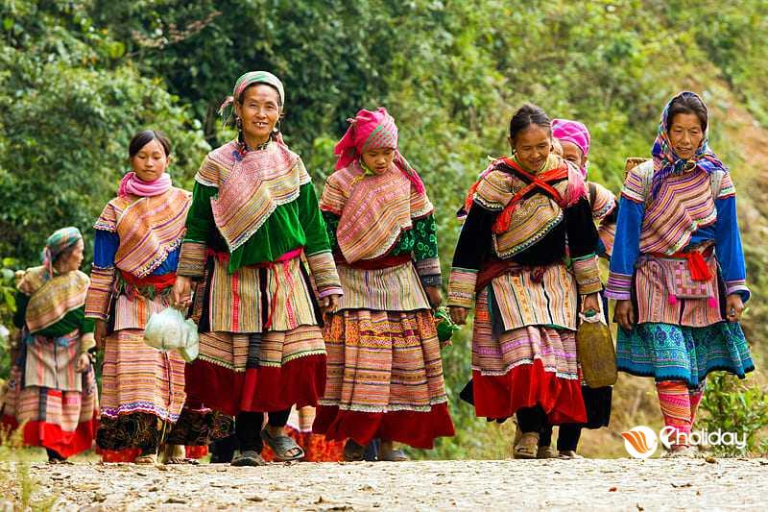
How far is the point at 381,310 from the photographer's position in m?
8.71

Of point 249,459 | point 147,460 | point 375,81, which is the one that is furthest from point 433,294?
point 375,81

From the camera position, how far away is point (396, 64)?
1677 centimetres

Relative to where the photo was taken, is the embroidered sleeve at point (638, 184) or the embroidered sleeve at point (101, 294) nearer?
the embroidered sleeve at point (638, 184)

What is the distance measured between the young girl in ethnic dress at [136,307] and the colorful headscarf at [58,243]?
2245 mm

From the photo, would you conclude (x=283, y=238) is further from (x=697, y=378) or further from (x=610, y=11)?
(x=610, y=11)

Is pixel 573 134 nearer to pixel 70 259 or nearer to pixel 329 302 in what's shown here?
pixel 329 302

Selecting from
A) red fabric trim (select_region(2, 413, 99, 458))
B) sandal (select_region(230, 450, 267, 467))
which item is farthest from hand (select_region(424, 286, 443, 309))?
red fabric trim (select_region(2, 413, 99, 458))

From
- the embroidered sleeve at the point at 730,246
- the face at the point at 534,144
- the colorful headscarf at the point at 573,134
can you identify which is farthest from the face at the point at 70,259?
the embroidered sleeve at the point at 730,246

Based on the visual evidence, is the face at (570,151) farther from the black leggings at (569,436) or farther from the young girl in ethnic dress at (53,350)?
the young girl in ethnic dress at (53,350)

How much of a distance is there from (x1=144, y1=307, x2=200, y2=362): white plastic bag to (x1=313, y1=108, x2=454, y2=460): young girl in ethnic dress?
1395 millimetres

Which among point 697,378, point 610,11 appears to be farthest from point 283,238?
point 610,11

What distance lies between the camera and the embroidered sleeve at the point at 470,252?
8.31 meters

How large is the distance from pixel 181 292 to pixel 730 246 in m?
3.24

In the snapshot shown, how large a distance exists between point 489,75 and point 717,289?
10.4 m
